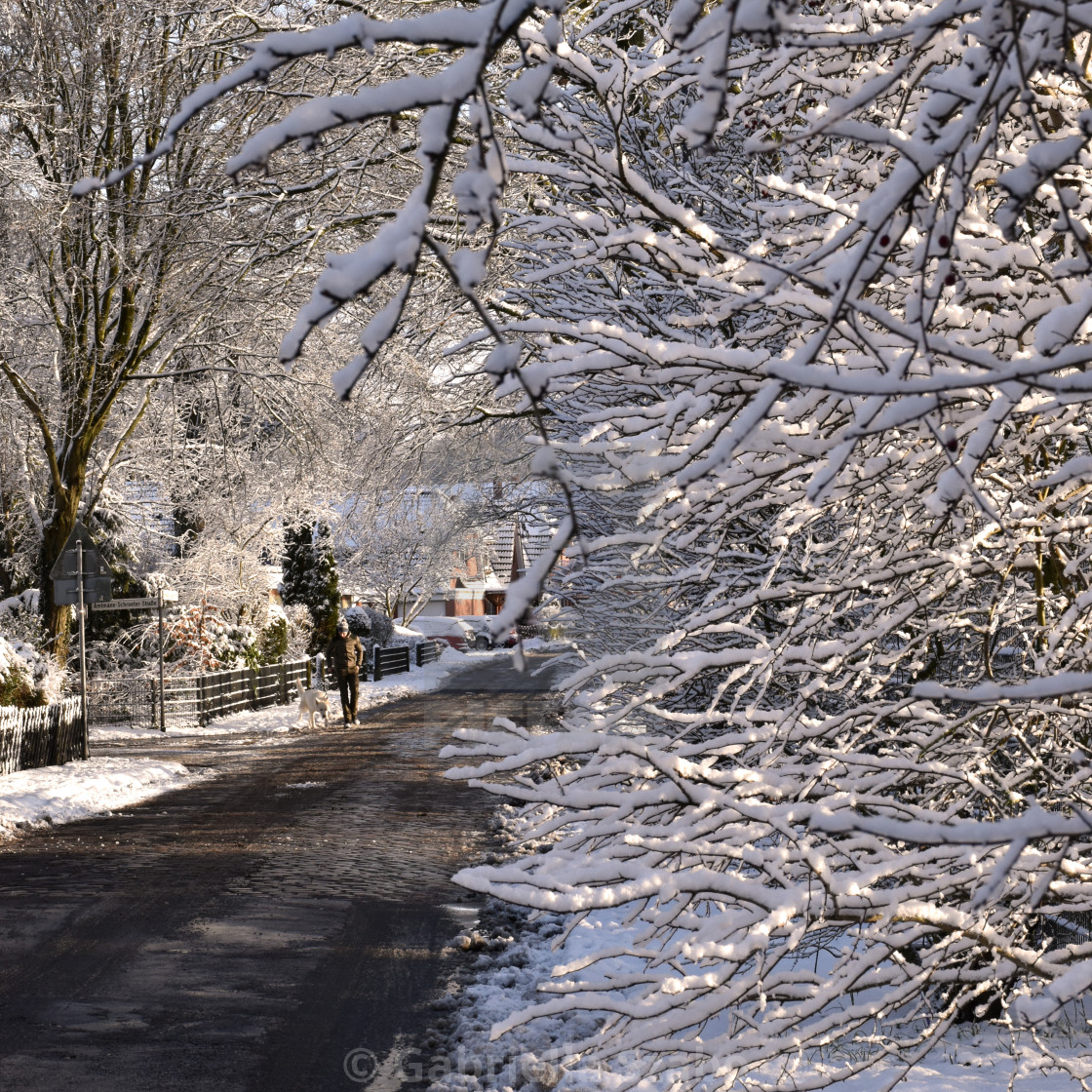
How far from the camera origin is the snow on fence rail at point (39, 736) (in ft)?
46.6

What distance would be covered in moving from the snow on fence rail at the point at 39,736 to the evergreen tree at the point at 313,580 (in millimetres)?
17215

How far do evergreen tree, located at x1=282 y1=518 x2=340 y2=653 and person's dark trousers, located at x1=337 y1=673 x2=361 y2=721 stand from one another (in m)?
10.9

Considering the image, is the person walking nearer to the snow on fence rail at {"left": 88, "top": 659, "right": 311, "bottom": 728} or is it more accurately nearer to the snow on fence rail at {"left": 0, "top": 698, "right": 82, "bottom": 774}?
the snow on fence rail at {"left": 88, "top": 659, "right": 311, "bottom": 728}

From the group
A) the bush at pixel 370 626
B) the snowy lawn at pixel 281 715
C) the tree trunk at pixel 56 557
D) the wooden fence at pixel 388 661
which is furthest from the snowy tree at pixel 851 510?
the bush at pixel 370 626

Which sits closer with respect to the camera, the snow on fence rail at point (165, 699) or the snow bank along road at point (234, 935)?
the snow bank along road at point (234, 935)

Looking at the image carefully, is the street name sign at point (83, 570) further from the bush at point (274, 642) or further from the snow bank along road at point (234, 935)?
the bush at point (274, 642)

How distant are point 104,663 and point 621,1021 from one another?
66.0ft

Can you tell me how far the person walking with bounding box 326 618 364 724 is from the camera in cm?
2217

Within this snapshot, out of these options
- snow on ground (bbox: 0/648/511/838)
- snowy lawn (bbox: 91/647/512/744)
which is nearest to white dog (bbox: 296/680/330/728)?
snowy lawn (bbox: 91/647/512/744)

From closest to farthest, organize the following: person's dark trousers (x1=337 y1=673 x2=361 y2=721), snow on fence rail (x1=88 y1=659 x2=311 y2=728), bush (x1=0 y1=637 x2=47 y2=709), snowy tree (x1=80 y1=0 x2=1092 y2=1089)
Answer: snowy tree (x1=80 y1=0 x2=1092 y2=1089) → bush (x1=0 y1=637 x2=47 y2=709) → snow on fence rail (x1=88 y1=659 x2=311 y2=728) → person's dark trousers (x1=337 y1=673 x2=361 y2=721)

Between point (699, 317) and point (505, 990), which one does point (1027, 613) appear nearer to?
point (699, 317)

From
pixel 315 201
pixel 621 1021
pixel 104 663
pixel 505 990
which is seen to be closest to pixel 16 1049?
pixel 505 990

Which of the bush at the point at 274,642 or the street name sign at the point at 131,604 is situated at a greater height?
the street name sign at the point at 131,604

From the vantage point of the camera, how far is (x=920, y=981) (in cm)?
313
